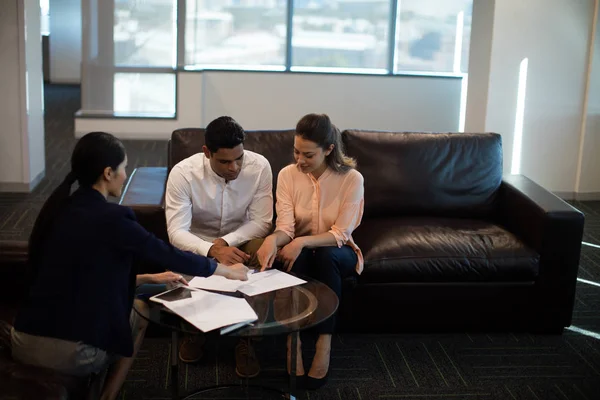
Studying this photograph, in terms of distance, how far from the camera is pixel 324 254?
3.44 metres

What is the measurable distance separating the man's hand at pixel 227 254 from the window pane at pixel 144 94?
5683 mm

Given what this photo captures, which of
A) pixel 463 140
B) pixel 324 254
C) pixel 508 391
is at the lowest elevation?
pixel 508 391

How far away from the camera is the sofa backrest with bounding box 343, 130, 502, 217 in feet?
13.7

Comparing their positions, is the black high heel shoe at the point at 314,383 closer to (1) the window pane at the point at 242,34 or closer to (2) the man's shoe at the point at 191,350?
(2) the man's shoe at the point at 191,350

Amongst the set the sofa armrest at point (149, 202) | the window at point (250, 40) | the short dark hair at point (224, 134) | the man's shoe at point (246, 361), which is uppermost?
the window at point (250, 40)

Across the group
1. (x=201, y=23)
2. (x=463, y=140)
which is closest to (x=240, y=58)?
(x=201, y=23)

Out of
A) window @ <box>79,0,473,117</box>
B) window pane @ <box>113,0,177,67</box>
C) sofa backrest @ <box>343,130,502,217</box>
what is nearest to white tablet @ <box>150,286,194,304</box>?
sofa backrest @ <box>343,130,502,217</box>

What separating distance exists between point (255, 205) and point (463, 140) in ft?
4.46

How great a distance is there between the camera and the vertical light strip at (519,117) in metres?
6.22

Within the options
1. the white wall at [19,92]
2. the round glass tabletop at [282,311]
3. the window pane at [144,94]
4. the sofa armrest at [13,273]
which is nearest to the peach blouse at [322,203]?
the round glass tabletop at [282,311]

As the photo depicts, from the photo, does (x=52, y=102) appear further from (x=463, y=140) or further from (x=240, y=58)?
(x=463, y=140)

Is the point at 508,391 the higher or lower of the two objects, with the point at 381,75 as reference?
lower

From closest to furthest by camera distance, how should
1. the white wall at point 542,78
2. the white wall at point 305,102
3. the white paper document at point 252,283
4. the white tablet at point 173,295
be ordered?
the white tablet at point 173,295
the white paper document at point 252,283
the white wall at point 542,78
the white wall at point 305,102

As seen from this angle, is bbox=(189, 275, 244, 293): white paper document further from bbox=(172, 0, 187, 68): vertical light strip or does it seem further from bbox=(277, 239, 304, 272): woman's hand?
bbox=(172, 0, 187, 68): vertical light strip
